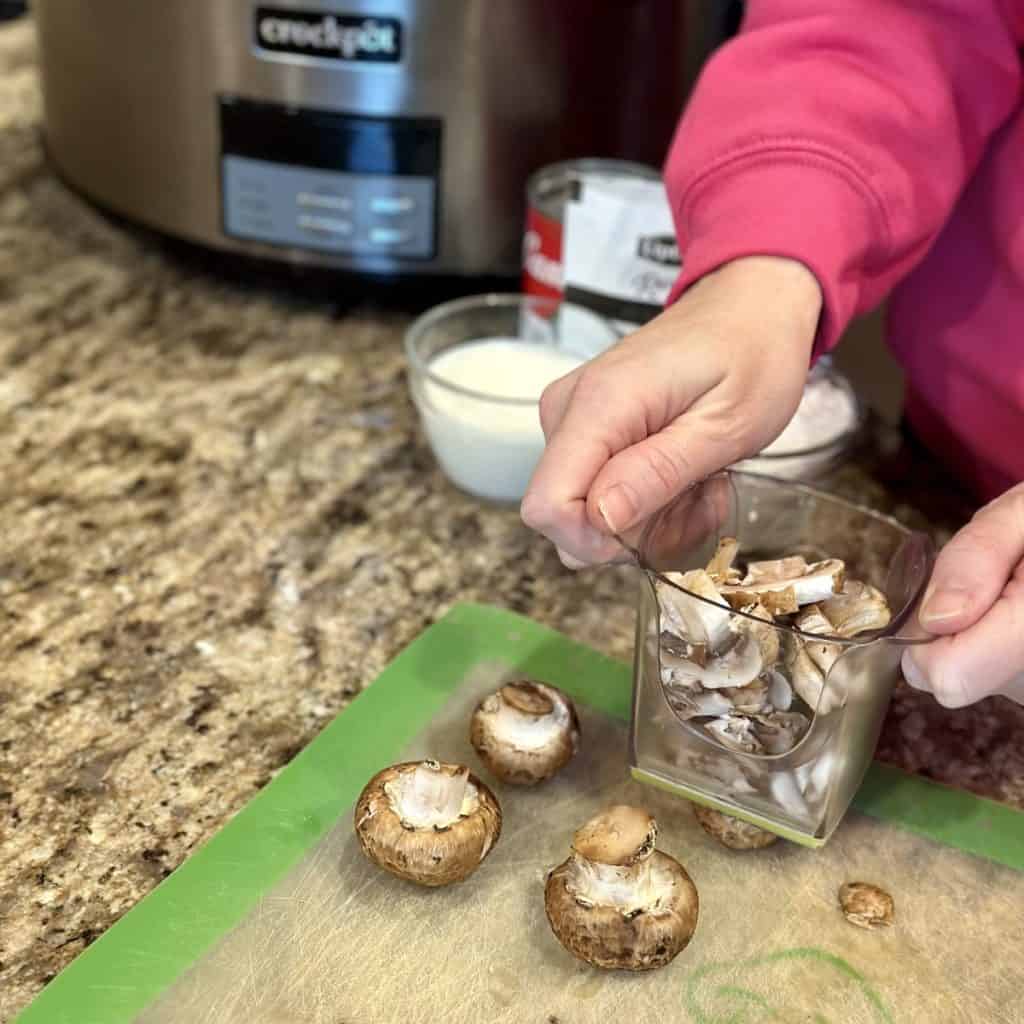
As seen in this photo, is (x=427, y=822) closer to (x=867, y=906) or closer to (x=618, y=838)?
(x=618, y=838)

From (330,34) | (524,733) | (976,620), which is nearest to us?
(976,620)

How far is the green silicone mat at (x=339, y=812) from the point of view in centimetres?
49

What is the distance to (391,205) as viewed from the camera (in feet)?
2.98

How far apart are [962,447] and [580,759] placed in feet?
1.20

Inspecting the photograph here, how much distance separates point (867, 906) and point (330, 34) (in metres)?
0.64

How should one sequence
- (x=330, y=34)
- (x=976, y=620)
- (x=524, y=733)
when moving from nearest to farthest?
(x=976, y=620)
(x=524, y=733)
(x=330, y=34)

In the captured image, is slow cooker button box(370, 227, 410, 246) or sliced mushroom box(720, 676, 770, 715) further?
slow cooker button box(370, 227, 410, 246)

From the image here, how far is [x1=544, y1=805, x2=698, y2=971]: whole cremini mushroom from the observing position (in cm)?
50

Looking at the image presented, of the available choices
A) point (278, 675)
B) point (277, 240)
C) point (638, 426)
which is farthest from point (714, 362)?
point (277, 240)

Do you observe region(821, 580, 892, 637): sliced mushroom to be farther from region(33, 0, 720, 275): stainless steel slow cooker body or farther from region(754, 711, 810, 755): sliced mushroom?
region(33, 0, 720, 275): stainless steel slow cooker body

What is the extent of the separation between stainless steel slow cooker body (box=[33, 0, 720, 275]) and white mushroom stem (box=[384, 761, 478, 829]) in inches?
19.5

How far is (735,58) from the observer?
714mm

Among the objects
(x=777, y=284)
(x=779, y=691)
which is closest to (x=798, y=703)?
(x=779, y=691)

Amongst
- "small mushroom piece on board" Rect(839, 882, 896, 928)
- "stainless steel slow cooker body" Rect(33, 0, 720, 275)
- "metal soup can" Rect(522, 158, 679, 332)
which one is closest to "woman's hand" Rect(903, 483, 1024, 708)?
"small mushroom piece on board" Rect(839, 882, 896, 928)
